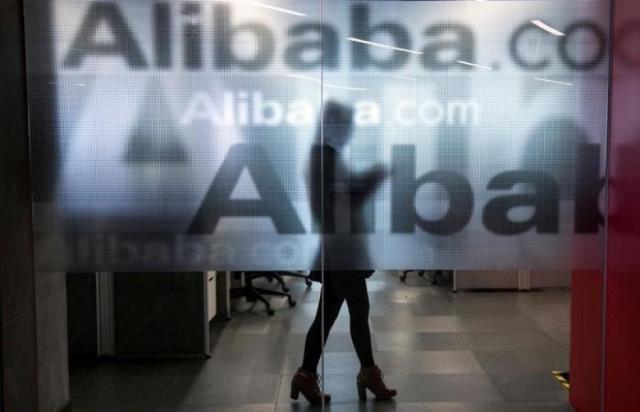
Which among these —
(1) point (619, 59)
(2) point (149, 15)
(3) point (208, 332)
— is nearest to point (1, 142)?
(2) point (149, 15)

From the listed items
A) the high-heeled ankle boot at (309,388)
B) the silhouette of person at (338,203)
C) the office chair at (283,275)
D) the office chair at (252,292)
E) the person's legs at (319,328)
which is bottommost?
the high-heeled ankle boot at (309,388)

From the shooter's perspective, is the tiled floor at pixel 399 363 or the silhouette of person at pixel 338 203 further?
the tiled floor at pixel 399 363

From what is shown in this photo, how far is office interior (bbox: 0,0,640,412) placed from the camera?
105 inches

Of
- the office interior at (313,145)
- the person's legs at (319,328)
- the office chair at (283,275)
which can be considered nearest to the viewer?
the office interior at (313,145)

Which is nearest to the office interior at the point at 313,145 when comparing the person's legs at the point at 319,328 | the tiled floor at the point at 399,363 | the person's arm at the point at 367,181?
the person's arm at the point at 367,181

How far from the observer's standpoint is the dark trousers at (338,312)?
2.84 m

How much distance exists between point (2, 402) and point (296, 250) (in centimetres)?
162

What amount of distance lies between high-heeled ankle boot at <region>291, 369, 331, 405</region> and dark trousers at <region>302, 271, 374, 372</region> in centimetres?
4

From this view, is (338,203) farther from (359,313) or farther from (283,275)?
(359,313)

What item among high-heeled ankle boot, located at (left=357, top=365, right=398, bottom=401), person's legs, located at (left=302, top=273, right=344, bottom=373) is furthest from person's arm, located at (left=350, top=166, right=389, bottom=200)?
high-heeled ankle boot, located at (left=357, top=365, right=398, bottom=401)

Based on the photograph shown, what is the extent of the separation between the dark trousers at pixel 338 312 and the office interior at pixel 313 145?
0.29 feet

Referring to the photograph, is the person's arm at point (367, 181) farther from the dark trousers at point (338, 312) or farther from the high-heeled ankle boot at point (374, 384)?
the high-heeled ankle boot at point (374, 384)

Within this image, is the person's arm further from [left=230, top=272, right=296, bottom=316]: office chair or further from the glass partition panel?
[left=230, top=272, right=296, bottom=316]: office chair

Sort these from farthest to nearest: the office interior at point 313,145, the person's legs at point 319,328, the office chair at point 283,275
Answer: the person's legs at point 319,328 → the office chair at point 283,275 → the office interior at point 313,145
